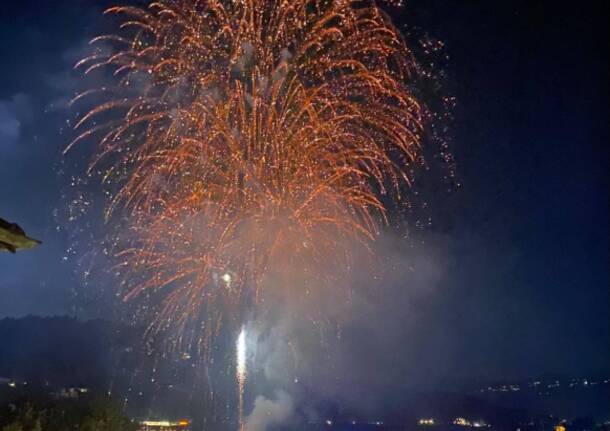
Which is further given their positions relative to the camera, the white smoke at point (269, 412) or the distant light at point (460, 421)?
the distant light at point (460, 421)

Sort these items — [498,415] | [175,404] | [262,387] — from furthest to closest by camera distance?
1. [498,415]
2. [262,387]
3. [175,404]

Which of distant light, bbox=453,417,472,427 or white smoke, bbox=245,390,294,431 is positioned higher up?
distant light, bbox=453,417,472,427

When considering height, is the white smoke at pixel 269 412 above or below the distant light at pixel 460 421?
below

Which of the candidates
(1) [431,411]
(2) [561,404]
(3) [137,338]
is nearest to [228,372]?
(3) [137,338]

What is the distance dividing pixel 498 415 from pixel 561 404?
7359 centimetres

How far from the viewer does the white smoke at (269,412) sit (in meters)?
45.7

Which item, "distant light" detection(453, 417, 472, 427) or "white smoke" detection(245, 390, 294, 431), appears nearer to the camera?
"white smoke" detection(245, 390, 294, 431)

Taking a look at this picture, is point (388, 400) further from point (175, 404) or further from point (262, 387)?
point (175, 404)

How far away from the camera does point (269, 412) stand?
5128 centimetres

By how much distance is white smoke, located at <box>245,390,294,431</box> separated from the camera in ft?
150

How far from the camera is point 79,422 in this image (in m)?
10.3

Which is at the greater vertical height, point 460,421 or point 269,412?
point 460,421

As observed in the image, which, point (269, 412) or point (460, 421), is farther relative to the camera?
point (460, 421)

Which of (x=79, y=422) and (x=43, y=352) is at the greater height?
(x=43, y=352)
